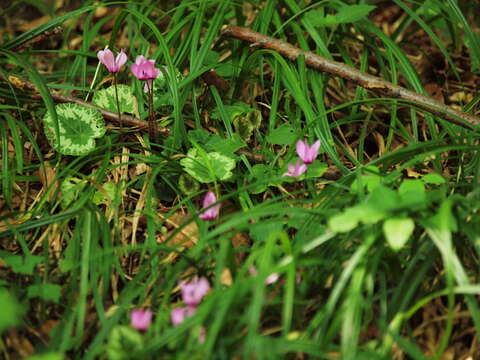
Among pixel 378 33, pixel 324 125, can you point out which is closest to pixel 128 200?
pixel 324 125

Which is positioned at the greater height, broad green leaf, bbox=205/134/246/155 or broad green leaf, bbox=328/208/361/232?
broad green leaf, bbox=328/208/361/232

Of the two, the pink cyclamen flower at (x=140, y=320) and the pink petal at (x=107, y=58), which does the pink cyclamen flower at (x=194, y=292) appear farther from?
the pink petal at (x=107, y=58)

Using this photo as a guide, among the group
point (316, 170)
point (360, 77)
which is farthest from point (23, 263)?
point (360, 77)

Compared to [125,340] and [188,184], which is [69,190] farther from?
[125,340]

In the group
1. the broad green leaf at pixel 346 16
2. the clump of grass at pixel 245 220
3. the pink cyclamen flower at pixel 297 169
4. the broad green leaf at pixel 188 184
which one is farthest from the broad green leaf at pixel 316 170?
the broad green leaf at pixel 346 16

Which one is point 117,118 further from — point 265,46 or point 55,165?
point 265,46

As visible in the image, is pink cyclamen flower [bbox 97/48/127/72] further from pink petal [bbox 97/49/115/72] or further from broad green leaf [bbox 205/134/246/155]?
broad green leaf [bbox 205/134/246/155]

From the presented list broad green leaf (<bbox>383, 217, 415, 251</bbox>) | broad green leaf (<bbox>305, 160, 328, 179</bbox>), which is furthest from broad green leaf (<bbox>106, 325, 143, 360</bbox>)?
broad green leaf (<bbox>305, 160, 328, 179</bbox>)
